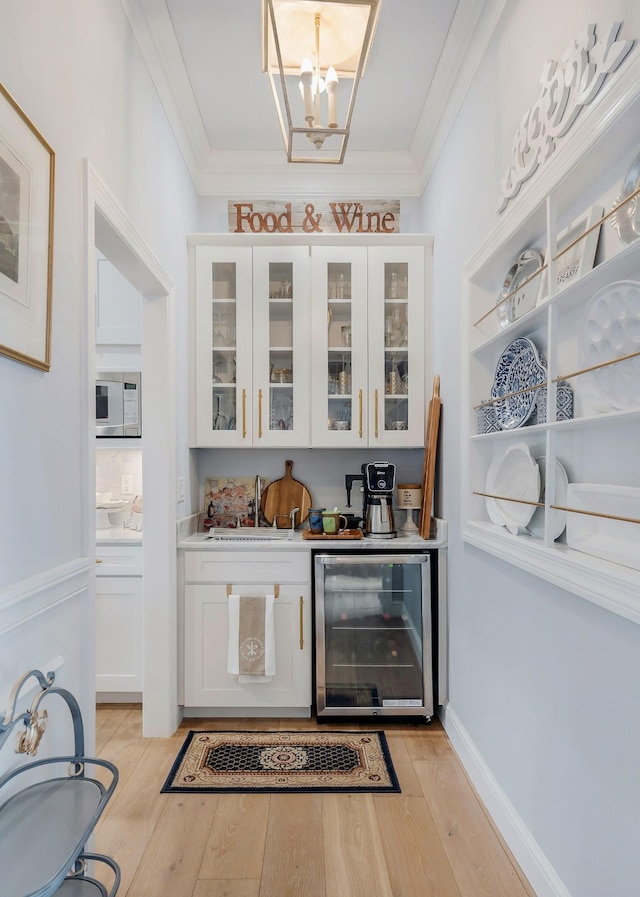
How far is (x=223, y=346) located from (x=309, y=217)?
916 mm

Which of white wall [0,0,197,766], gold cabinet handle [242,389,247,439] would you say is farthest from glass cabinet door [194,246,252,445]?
white wall [0,0,197,766]

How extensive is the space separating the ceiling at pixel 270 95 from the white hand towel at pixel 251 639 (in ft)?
7.60

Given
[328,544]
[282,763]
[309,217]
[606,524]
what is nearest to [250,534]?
[328,544]

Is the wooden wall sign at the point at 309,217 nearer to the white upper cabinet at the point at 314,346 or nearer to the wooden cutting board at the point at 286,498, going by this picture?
the white upper cabinet at the point at 314,346

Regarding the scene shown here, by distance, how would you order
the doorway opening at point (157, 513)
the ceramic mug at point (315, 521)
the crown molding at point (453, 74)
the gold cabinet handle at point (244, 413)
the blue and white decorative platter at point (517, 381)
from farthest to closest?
the gold cabinet handle at point (244, 413) < the ceramic mug at point (315, 521) < the doorway opening at point (157, 513) < the crown molding at point (453, 74) < the blue and white decorative platter at point (517, 381)

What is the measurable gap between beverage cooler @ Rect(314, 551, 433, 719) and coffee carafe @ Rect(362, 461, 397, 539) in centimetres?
20

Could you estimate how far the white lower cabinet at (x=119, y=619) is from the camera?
2.90 meters

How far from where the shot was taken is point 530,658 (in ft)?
5.68

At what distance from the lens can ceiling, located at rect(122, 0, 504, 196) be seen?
7.26 ft

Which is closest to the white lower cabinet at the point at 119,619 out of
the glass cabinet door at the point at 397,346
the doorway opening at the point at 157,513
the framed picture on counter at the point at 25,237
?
the doorway opening at the point at 157,513

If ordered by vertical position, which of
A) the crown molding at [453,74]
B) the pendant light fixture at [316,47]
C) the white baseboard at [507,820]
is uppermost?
the crown molding at [453,74]

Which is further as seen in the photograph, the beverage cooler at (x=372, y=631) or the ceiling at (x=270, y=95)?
the beverage cooler at (x=372, y=631)

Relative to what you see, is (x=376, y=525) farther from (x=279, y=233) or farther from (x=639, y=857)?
(x=639, y=857)

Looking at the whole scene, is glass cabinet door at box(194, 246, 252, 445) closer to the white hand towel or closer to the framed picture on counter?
the white hand towel
